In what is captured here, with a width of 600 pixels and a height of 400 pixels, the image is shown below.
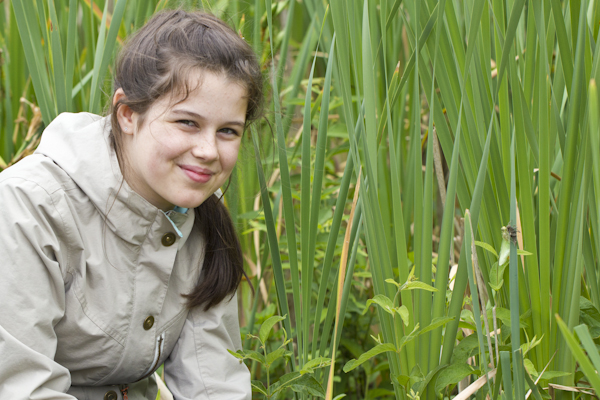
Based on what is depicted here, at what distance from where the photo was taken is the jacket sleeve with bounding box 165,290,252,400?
1.04 m

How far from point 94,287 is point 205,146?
0.94 feet

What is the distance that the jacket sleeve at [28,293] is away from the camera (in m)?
0.76

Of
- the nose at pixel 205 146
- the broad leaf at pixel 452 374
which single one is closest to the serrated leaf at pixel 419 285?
the broad leaf at pixel 452 374

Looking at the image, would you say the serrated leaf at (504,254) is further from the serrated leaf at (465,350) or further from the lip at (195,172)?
the lip at (195,172)

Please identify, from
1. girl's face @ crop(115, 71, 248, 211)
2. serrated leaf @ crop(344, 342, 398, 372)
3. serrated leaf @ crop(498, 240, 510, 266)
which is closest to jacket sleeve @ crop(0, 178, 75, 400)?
girl's face @ crop(115, 71, 248, 211)

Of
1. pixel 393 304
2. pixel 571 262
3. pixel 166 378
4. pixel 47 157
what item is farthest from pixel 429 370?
pixel 47 157

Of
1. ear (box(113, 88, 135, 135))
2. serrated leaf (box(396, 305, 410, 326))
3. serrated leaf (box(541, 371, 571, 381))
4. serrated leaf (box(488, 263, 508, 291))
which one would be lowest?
serrated leaf (box(541, 371, 571, 381))

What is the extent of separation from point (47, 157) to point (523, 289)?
721 mm

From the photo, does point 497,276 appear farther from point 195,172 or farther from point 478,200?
point 195,172

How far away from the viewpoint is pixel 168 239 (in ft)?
3.14

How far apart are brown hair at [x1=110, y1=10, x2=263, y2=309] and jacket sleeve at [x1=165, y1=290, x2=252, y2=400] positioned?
0.05 meters

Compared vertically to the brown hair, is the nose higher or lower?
lower

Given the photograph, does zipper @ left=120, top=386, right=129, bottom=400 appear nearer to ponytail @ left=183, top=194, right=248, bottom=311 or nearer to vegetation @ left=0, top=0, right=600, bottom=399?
ponytail @ left=183, top=194, right=248, bottom=311

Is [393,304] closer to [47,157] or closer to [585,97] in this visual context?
[585,97]
